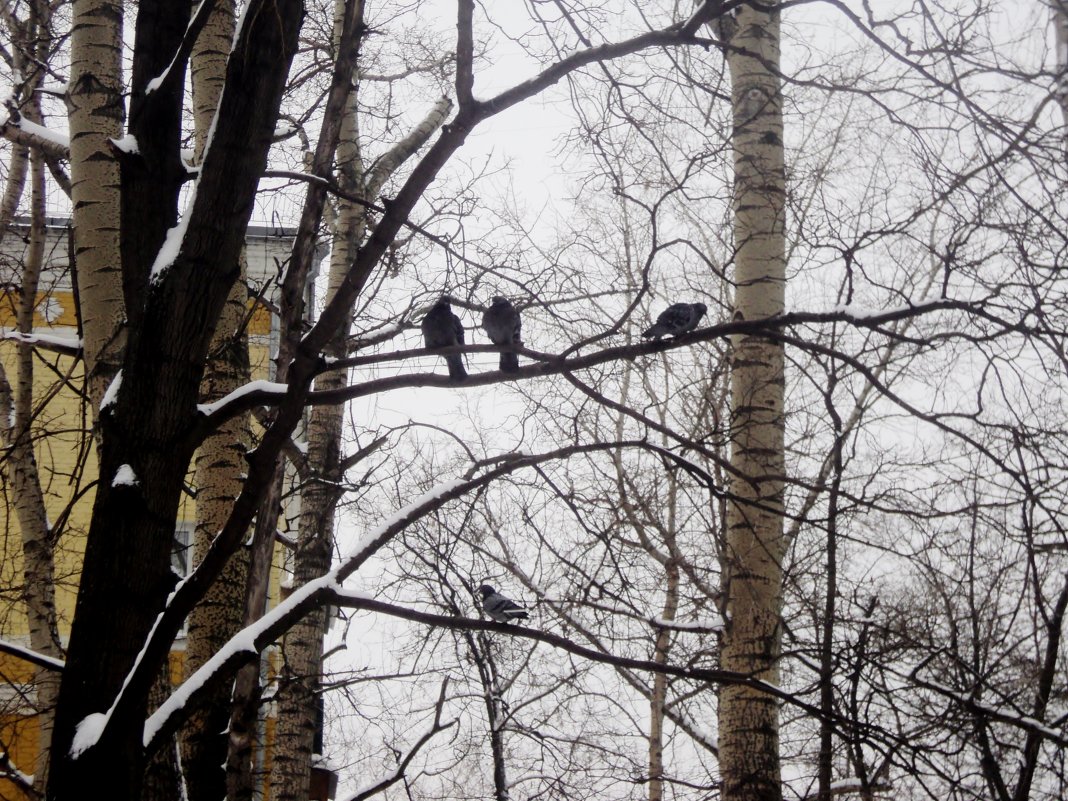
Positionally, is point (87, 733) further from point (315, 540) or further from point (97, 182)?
point (315, 540)

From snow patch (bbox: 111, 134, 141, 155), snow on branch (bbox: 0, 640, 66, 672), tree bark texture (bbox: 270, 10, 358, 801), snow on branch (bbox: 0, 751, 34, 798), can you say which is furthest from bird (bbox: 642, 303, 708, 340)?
snow on branch (bbox: 0, 751, 34, 798)

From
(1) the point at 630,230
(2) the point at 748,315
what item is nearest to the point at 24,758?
(1) the point at 630,230

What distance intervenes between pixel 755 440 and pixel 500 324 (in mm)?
1268

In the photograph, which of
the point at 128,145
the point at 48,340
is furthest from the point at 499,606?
the point at 128,145

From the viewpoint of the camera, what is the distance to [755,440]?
4.92 meters

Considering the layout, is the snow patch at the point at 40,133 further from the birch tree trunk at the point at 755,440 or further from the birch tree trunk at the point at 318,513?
the birch tree trunk at the point at 755,440

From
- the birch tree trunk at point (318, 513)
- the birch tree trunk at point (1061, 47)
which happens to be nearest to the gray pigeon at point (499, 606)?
the birch tree trunk at point (318, 513)

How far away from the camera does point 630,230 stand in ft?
30.5

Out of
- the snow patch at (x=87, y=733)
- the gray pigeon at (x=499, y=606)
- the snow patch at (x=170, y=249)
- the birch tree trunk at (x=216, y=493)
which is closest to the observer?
the snow patch at (x=87, y=733)

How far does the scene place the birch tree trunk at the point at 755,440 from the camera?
457cm

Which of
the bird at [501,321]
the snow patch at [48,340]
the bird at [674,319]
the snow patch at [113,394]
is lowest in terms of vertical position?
the snow patch at [113,394]

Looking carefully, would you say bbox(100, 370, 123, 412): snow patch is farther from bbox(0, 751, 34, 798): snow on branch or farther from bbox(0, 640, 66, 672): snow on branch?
bbox(0, 751, 34, 798): snow on branch

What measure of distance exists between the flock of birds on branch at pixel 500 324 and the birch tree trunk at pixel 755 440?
0.31 metres

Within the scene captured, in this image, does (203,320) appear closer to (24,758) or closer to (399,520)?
(399,520)
